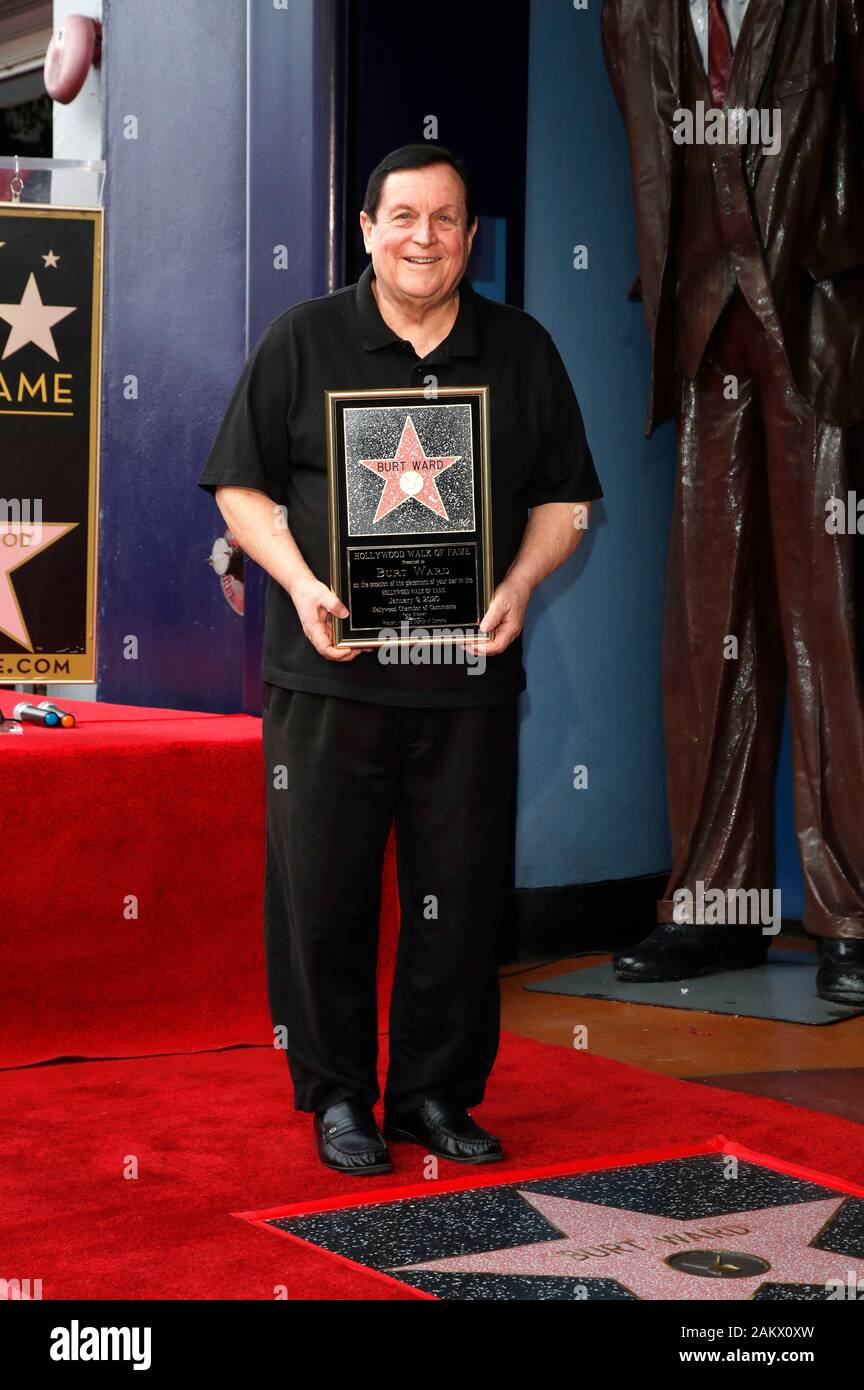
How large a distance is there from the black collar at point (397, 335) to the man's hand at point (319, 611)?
0.36 meters

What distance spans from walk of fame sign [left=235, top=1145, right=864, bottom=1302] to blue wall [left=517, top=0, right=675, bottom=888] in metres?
1.75

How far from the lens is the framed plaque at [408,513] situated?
7.82ft

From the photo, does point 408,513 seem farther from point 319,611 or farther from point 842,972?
point 842,972

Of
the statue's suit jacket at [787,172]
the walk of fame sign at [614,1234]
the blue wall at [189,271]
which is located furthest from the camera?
the statue's suit jacket at [787,172]

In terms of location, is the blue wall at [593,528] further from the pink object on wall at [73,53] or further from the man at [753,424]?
the pink object on wall at [73,53]

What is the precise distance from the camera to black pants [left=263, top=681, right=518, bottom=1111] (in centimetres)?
248

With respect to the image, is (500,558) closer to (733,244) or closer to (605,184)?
(733,244)

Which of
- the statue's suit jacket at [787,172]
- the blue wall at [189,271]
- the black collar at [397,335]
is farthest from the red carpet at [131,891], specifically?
the statue's suit jacket at [787,172]

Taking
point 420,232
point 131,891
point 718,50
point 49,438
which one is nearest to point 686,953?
point 131,891

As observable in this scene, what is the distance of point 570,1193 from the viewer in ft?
7.67

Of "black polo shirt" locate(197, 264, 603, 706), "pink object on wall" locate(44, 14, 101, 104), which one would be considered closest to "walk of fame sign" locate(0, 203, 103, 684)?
"black polo shirt" locate(197, 264, 603, 706)

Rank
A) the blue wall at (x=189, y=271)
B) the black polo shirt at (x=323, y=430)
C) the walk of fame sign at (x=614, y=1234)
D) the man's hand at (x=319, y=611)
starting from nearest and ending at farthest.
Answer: the walk of fame sign at (x=614, y=1234) < the man's hand at (x=319, y=611) < the black polo shirt at (x=323, y=430) < the blue wall at (x=189, y=271)

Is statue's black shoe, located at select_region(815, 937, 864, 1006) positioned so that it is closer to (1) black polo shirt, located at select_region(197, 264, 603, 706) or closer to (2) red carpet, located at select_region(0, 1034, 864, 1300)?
(2) red carpet, located at select_region(0, 1034, 864, 1300)

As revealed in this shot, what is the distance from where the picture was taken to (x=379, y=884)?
8.42 feet
